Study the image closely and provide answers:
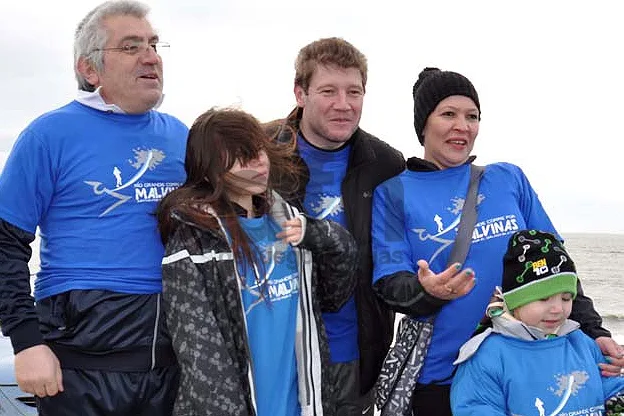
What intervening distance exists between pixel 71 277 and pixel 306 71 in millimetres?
1476

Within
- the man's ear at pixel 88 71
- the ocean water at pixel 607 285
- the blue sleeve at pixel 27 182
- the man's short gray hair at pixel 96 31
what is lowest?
the ocean water at pixel 607 285

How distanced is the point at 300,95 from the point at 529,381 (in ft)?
5.69

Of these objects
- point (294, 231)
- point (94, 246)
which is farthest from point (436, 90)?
point (94, 246)

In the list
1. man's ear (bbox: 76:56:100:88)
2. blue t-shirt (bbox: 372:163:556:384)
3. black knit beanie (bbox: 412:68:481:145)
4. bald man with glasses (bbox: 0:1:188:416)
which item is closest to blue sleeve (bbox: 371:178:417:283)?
blue t-shirt (bbox: 372:163:556:384)

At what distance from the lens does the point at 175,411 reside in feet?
8.51

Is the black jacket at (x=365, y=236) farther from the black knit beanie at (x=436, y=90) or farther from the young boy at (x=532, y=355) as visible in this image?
the young boy at (x=532, y=355)

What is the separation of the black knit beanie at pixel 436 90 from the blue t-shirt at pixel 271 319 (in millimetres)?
995

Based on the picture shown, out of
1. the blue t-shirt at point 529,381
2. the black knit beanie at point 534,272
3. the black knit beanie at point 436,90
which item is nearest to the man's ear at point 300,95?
the black knit beanie at point 436,90

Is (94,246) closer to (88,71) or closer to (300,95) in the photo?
(88,71)

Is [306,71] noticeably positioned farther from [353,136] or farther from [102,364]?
[102,364]

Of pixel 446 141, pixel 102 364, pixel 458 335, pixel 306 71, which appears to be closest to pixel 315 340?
pixel 458 335

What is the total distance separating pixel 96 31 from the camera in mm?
3029

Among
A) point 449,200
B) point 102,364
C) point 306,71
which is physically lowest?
point 102,364

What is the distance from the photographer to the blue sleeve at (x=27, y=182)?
2791 mm
